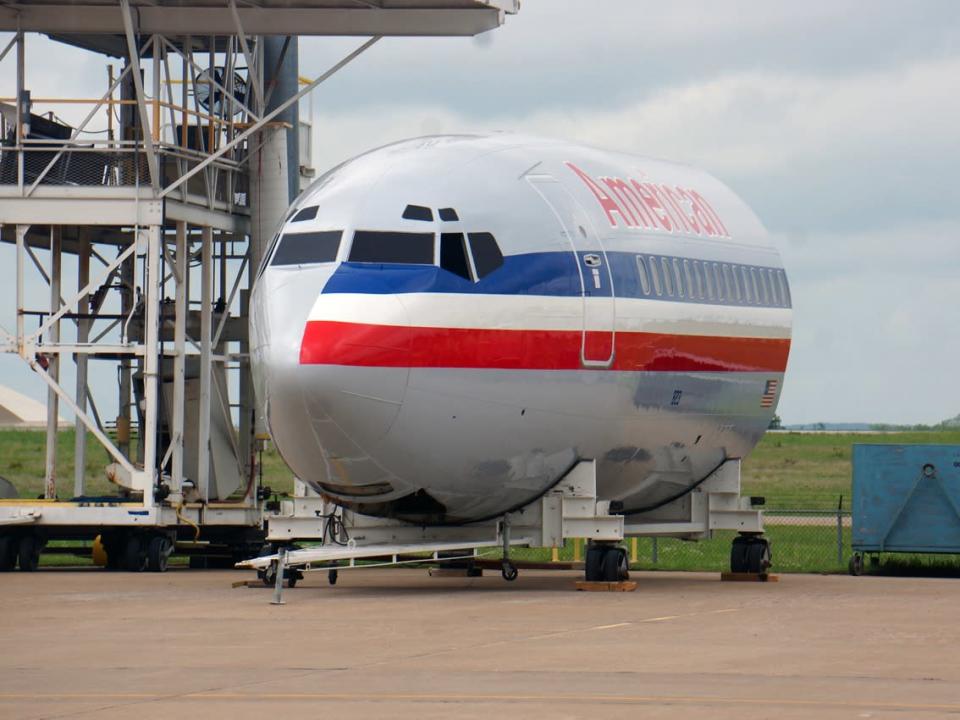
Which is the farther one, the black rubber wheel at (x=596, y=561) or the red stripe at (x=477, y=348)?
the black rubber wheel at (x=596, y=561)

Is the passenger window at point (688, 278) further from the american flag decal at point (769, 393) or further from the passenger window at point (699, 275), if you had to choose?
the american flag decal at point (769, 393)

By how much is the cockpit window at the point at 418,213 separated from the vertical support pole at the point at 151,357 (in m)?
9.02

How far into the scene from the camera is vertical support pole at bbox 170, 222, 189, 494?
114 ft

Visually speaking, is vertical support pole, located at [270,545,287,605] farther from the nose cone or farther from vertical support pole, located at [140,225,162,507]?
vertical support pole, located at [140,225,162,507]

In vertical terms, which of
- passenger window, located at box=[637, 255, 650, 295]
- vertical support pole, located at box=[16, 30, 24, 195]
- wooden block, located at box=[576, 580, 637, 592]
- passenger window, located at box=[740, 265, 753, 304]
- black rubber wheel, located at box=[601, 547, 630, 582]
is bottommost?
wooden block, located at box=[576, 580, 637, 592]

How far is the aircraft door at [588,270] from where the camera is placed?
26828mm

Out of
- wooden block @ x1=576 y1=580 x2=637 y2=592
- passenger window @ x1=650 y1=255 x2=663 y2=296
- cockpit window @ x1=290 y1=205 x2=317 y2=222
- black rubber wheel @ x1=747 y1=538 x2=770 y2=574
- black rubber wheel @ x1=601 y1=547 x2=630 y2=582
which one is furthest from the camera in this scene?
black rubber wheel @ x1=747 y1=538 x2=770 y2=574

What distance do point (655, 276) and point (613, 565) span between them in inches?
159

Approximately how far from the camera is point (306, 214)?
26203mm

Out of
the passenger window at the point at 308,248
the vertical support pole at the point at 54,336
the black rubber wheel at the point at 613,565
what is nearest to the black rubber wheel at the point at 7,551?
the vertical support pole at the point at 54,336

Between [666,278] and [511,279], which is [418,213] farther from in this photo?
[666,278]

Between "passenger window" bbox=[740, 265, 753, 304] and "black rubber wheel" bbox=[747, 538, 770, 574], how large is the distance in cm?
380

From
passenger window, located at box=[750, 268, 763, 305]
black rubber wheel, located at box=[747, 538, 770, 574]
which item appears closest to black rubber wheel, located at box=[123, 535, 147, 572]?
black rubber wheel, located at box=[747, 538, 770, 574]

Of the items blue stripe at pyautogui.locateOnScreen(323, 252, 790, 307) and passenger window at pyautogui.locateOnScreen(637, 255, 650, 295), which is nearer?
blue stripe at pyautogui.locateOnScreen(323, 252, 790, 307)
